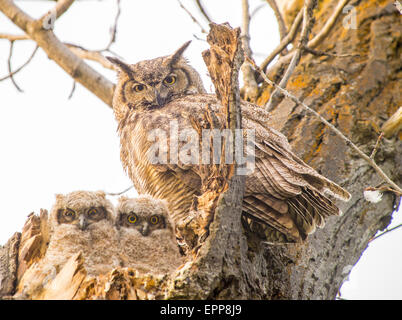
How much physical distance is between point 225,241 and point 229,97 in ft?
1.49

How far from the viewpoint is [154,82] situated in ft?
8.75

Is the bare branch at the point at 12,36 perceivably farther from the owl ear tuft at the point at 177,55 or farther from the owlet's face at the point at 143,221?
the owlet's face at the point at 143,221

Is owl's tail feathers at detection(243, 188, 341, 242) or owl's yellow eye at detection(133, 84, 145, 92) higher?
owl's yellow eye at detection(133, 84, 145, 92)

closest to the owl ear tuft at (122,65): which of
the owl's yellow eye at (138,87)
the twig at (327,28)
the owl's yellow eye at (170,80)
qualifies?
the owl's yellow eye at (138,87)

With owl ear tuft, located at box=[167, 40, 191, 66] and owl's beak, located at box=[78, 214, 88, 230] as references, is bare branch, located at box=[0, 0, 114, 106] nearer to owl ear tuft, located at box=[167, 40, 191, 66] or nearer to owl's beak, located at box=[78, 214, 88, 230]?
owl ear tuft, located at box=[167, 40, 191, 66]

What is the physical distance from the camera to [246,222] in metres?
1.78

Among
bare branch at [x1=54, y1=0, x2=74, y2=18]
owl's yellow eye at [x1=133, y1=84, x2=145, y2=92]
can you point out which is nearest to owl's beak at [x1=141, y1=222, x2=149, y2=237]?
owl's yellow eye at [x1=133, y1=84, x2=145, y2=92]

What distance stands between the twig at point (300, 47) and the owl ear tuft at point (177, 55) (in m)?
0.71

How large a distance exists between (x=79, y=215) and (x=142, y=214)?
287 millimetres

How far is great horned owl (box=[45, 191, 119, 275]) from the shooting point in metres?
1.80

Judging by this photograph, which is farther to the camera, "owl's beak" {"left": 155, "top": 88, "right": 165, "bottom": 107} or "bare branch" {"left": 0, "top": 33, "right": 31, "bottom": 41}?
"bare branch" {"left": 0, "top": 33, "right": 31, "bottom": 41}

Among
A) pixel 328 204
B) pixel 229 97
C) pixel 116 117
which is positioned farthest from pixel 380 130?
pixel 116 117
